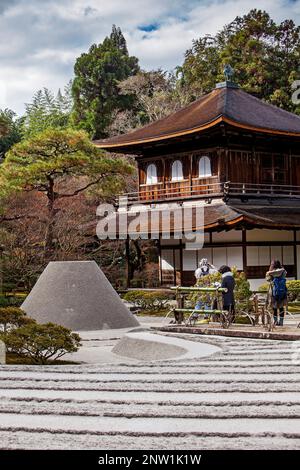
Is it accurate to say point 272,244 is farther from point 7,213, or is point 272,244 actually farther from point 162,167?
point 7,213

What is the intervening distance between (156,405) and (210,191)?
24086 millimetres

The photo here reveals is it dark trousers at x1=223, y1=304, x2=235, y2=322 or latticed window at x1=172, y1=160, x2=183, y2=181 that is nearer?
dark trousers at x1=223, y1=304, x2=235, y2=322

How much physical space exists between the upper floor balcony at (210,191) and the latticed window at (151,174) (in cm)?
22

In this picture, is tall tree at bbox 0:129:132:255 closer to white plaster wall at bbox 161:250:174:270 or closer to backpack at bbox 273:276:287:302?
white plaster wall at bbox 161:250:174:270

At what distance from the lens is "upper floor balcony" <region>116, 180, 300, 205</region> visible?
3209 centimetres

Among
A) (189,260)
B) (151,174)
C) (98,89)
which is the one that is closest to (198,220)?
(189,260)

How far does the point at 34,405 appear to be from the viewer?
916 cm

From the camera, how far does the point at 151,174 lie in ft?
118

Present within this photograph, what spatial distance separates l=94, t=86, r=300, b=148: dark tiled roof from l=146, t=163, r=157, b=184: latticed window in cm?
158

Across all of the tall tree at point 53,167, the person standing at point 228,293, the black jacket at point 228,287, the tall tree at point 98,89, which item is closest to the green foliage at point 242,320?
the person standing at point 228,293

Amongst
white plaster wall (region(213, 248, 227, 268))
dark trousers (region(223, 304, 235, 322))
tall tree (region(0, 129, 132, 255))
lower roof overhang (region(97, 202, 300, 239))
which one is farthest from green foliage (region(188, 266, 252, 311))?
tall tree (region(0, 129, 132, 255))

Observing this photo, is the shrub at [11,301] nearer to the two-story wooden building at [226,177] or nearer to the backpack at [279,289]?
the two-story wooden building at [226,177]

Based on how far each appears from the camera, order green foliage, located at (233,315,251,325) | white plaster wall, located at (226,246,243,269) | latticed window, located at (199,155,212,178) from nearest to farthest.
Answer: green foliage, located at (233,315,251,325), white plaster wall, located at (226,246,243,269), latticed window, located at (199,155,212,178)

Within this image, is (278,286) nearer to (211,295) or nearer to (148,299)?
(211,295)
